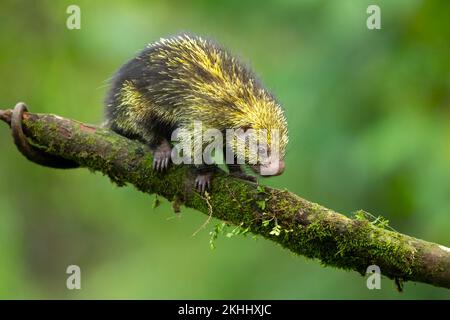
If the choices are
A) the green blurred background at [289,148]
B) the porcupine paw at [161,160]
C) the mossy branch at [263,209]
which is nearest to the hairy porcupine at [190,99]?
the porcupine paw at [161,160]

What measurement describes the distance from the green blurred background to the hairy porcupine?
1130mm

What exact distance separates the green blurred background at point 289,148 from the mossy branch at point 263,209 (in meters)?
1.68

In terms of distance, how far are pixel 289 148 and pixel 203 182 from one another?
5.29m

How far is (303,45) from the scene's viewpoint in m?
16.9

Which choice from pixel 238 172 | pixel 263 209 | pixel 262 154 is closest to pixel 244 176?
pixel 238 172

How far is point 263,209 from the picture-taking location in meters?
7.91

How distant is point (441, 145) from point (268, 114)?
14.8ft

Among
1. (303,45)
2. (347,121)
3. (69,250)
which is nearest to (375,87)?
(347,121)

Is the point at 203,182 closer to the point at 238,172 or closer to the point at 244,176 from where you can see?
the point at 244,176

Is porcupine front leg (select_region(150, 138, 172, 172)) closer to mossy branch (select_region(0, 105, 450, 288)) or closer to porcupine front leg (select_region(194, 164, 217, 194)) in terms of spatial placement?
mossy branch (select_region(0, 105, 450, 288))

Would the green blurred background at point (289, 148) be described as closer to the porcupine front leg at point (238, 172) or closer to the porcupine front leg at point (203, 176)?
the porcupine front leg at point (238, 172)

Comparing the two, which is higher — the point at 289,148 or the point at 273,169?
the point at 289,148

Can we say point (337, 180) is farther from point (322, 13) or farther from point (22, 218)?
point (22, 218)

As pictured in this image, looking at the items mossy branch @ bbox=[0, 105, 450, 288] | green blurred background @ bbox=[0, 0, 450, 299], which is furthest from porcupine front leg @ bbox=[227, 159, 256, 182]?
green blurred background @ bbox=[0, 0, 450, 299]
